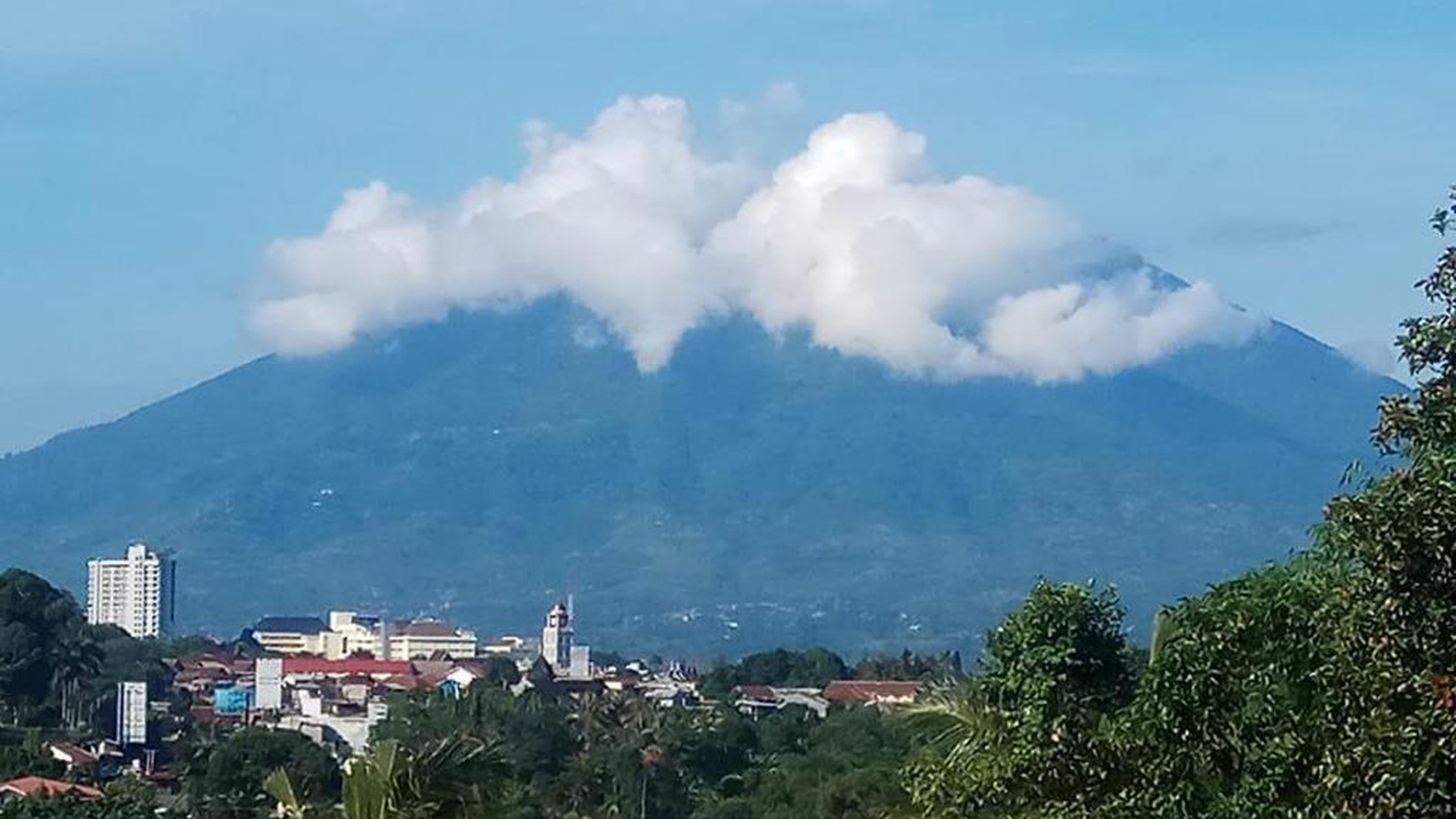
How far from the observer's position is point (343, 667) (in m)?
87.9

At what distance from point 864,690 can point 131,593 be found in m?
77.1

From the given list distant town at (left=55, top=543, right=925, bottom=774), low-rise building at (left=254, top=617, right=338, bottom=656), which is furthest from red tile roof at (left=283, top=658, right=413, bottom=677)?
low-rise building at (left=254, top=617, right=338, bottom=656)

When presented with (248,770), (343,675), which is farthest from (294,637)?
(248,770)

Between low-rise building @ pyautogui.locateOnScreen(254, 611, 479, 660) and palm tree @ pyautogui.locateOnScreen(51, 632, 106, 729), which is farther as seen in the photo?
low-rise building @ pyautogui.locateOnScreen(254, 611, 479, 660)

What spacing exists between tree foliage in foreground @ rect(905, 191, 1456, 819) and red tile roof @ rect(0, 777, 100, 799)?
64.3 ft

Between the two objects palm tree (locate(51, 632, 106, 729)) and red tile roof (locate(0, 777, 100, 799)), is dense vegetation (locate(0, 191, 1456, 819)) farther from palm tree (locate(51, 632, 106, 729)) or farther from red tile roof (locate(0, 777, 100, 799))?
palm tree (locate(51, 632, 106, 729))

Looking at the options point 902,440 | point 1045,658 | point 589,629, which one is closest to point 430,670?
point 589,629

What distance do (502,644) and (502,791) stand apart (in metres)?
113

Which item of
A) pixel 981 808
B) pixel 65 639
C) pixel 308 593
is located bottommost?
pixel 981 808

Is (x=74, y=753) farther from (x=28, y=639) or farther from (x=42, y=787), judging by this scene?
(x=42, y=787)

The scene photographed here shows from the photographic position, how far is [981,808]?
8773 mm

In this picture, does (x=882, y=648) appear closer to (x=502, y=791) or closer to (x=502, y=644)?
(x=502, y=644)

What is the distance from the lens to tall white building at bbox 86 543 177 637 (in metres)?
126

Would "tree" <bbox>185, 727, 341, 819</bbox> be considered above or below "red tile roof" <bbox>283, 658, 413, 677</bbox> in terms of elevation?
below
